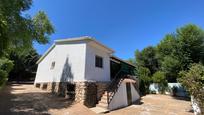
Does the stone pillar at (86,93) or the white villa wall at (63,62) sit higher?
the white villa wall at (63,62)

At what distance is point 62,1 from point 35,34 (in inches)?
192

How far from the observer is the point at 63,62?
1517 centimetres

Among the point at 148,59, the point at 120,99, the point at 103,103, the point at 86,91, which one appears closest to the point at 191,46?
the point at 120,99

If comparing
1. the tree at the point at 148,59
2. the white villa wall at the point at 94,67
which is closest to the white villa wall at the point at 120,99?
the white villa wall at the point at 94,67

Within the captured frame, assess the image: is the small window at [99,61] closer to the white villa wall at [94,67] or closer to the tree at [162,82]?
the white villa wall at [94,67]

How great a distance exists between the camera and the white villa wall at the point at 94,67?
13.6 meters

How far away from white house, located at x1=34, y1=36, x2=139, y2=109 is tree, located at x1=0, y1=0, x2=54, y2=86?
2.00 metres

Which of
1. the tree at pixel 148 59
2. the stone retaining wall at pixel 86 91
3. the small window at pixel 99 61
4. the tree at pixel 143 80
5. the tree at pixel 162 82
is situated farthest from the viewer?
the tree at pixel 148 59

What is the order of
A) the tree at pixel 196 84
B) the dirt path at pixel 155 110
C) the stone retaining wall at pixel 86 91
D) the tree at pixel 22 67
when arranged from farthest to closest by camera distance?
the tree at pixel 22 67, the stone retaining wall at pixel 86 91, the dirt path at pixel 155 110, the tree at pixel 196 84

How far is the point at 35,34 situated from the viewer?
50.7 feet

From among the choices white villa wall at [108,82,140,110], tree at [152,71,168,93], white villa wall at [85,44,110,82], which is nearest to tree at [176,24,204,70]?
tree at [152,71,168,93]

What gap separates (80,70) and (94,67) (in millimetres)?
1636

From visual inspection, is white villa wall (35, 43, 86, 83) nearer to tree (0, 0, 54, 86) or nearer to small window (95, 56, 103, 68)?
small window (95, 56, 103, 68)

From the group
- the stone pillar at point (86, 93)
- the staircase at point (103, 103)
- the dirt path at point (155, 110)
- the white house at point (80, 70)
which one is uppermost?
the white house at point (80, 70)
